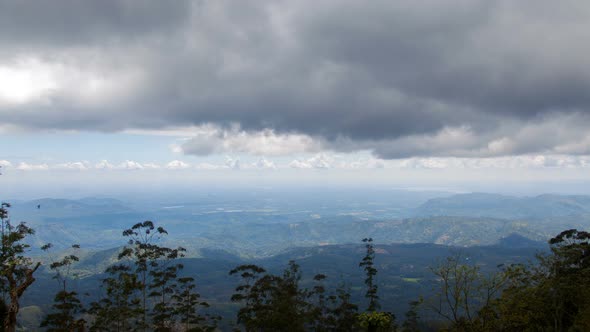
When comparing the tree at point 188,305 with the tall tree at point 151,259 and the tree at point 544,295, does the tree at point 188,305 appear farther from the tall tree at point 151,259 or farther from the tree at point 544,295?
the tree at point 544,295

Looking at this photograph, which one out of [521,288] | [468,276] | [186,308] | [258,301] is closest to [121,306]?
[186,308]

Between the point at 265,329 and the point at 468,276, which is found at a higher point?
the point at 468,276

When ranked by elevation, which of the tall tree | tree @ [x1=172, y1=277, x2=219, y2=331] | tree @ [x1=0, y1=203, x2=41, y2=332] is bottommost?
tree @ [x1=172, y1=277, x2=219, y2=331]

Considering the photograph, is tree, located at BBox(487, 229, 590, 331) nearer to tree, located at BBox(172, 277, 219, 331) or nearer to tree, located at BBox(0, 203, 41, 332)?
tree, located at BBox(172, 277, 219, 331)

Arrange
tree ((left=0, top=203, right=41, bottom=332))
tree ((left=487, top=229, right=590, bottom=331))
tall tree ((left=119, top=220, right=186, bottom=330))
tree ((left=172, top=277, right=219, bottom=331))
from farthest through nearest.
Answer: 1. tree ((left=172, top=277, right=219, bottom=331))
2. tall tree ((left=119, top=220, right=186, bottom=330))
3. tree ((left=487, top=229, right=590, bottom=331))
4. tree ((left=0, top=203, right=41, bottom=332))

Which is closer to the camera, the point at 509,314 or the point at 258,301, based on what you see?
the point at 509,314

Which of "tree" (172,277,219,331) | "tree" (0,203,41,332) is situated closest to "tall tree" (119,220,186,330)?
"tree" (172,277,219,331)

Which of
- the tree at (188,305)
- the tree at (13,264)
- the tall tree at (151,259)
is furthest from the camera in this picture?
the tree at (188,305)

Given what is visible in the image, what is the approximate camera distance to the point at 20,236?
31.1 meters

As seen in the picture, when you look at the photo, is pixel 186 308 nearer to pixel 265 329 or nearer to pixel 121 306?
pixel 121 306

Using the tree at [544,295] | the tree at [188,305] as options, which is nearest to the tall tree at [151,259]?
the tree at [188,305]

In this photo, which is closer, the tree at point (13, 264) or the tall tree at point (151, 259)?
the tree at point (13, 264)

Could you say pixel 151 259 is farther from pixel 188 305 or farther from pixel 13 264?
pixel 13 264

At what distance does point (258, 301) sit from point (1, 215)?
35.1 metres
